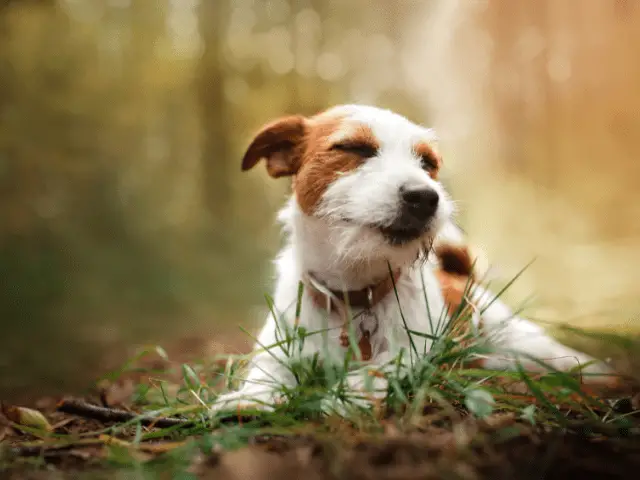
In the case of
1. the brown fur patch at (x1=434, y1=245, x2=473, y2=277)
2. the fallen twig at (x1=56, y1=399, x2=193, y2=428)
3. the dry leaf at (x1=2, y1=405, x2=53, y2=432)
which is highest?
the brown fur patch at (x1=434, y1=245, x2=473, y2=277)

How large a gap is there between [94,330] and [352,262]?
16.6 ft

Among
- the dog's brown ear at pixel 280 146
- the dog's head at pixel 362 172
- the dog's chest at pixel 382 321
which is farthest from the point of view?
A: the dog's brown ear at pixel 280 146

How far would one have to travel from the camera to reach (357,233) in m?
2.17

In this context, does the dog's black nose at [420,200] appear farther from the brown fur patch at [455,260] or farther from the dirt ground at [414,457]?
the brown fur patch at [455,260]

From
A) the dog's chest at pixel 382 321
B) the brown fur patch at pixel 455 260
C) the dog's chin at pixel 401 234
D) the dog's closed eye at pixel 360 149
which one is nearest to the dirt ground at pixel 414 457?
the dog's chest at pixel 382 321

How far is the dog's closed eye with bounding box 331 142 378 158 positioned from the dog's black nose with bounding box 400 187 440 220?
0.32 m

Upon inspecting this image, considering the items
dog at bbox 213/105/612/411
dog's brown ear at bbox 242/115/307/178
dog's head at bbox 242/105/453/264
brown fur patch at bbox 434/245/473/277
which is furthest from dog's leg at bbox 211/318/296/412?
brown fur patch at bbox 434/245/473/277

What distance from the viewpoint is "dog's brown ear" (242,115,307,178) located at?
2.60 meters

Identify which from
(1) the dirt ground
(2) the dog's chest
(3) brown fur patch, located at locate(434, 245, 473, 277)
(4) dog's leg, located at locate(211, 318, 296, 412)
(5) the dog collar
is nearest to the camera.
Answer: (1) the dirt ground

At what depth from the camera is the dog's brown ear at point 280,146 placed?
102 inches

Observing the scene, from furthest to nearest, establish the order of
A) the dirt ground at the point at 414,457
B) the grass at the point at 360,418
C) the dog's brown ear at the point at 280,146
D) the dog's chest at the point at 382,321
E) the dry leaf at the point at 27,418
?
the dog's brown ear at the point at 280,146 < the dog's chest at the point at 382,321 < the dry leaf at the point at 27,418 < the grass at the point at 360,418 < the dirt ground at the point at 414,457

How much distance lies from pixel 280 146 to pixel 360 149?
525 millimetres

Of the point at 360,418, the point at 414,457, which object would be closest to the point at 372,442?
the point at 414,457

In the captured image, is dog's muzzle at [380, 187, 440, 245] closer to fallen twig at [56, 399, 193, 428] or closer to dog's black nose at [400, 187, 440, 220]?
dog's black nose at [400, 187, 440, 220]
